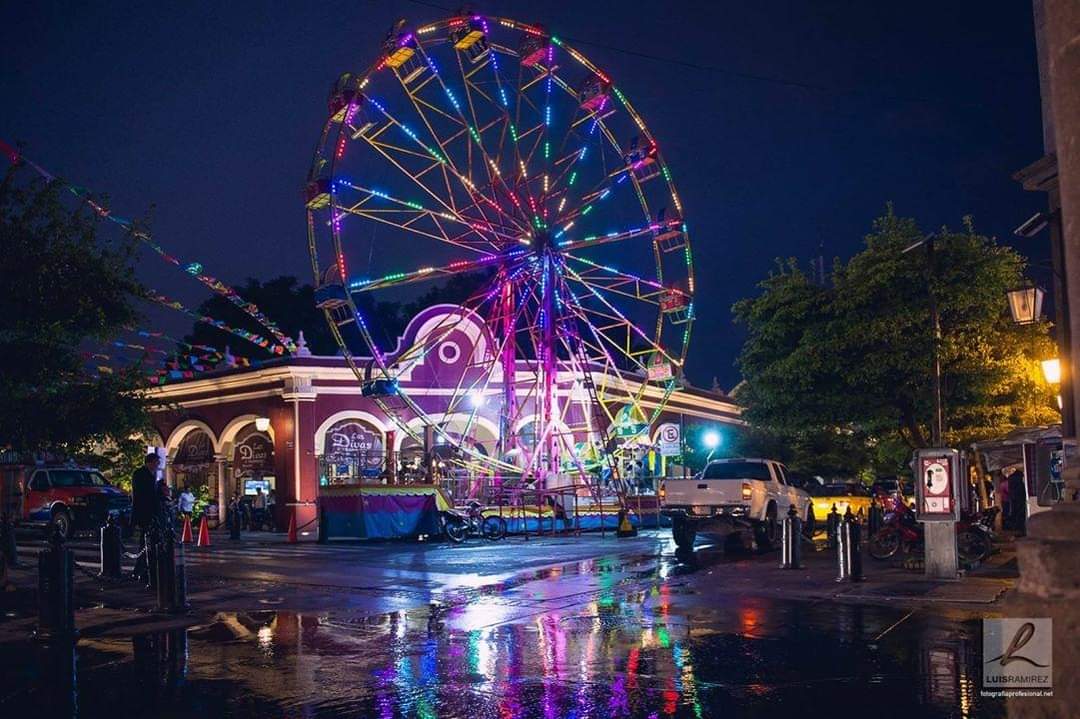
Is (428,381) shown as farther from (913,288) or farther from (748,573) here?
(748,573)

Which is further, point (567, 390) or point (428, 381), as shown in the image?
point (567, 390)

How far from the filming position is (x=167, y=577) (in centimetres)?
1232

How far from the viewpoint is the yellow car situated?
126ft

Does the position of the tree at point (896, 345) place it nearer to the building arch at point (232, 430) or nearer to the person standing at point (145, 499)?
the person standing at point (145, 499)

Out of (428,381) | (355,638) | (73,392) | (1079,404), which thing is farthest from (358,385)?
(1079,404)

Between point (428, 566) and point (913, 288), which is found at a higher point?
point (913, 288)

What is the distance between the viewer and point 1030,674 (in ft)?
13.5

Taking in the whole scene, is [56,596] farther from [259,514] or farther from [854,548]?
[259,514]

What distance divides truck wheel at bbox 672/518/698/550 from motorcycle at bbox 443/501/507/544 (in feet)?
28.3

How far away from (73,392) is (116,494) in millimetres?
17745

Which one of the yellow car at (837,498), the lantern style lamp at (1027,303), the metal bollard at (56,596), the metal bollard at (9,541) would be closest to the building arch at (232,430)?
the metal bollard at (9,541)

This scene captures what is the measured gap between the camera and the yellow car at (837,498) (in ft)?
126

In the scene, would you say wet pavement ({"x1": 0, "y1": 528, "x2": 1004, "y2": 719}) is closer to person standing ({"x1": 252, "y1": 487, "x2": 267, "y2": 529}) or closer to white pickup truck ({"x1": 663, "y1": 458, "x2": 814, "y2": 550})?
white pickup truck ({"x1": 663, "y1": 458, "x2": 814, "y2": 550})

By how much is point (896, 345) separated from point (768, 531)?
490cm
